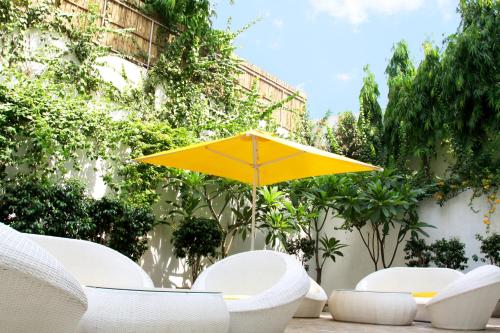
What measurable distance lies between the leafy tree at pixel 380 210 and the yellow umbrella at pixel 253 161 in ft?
7.38

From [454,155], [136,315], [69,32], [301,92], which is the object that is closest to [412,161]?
[454,155]

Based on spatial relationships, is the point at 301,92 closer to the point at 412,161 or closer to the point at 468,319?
the point at 412,161

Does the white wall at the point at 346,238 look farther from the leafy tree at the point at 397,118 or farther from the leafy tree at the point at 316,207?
the leafy tree at the point at 397,118

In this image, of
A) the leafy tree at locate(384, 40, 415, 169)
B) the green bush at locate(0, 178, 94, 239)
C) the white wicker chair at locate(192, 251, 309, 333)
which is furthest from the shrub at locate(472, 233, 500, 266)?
the green bush at locate(0, 178, 94, 239)

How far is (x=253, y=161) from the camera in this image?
5.84 metres

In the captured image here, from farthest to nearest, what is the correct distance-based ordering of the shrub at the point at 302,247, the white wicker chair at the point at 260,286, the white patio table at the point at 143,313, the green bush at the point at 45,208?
the shrub at the point at 302,247 < the green bush at the point at 45,208 < the white wicker chair at the point at 260,286 < the white patio table at the point at 143,313

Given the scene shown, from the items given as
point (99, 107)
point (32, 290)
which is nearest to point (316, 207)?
point (99, 107)

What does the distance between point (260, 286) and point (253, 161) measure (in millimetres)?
2410

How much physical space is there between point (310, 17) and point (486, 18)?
2832cm

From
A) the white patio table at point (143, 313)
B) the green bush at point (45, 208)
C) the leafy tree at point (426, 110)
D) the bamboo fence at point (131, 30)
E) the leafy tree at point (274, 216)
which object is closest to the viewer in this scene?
the white patio table at point (143, 313)

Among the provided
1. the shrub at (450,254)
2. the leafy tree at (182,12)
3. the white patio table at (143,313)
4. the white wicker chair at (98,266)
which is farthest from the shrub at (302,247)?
the white patio table at (143,313)

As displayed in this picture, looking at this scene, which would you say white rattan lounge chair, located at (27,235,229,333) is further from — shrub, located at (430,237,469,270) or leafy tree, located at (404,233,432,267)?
leafy tree, located at (404,233,432,267)

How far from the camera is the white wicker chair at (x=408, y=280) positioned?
5.41 meters

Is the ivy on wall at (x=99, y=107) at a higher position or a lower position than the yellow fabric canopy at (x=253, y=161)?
higher
